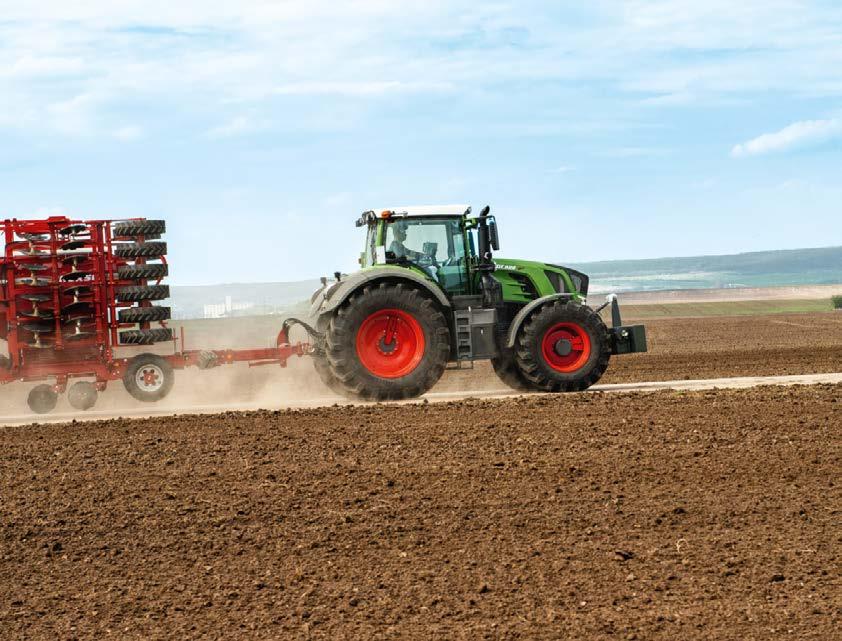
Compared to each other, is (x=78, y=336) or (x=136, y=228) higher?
(x=136, y=228)

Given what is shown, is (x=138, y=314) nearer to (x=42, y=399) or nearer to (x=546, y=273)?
(x=42, y=399)

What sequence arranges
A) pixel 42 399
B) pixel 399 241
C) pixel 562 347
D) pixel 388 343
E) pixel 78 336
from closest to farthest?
1. pixel 388 343
2. pixel 399 241
3. pixel 562 347
4. pixel 78 336
5. pixel 42 399

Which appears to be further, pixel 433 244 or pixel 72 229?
pixel 72 229

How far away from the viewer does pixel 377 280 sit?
1326cm

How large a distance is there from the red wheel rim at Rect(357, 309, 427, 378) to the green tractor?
1 cm

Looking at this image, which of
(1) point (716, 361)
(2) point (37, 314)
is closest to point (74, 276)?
(2) point (37, 314)

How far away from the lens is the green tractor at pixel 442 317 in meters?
13.2

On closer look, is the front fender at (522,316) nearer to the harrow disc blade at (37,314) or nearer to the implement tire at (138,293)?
the implement tire at (138,293)

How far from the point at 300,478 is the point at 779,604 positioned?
4282 mm

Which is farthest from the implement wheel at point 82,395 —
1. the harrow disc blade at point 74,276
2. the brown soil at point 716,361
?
the brown soil at point 716,361

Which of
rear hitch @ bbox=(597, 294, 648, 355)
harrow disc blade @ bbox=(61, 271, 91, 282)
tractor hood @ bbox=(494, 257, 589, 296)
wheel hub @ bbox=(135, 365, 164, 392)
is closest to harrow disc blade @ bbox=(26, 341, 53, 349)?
harrow disc blade @ bbox=(61, 271, 91, 282)

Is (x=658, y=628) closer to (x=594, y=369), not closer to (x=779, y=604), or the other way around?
(x=779, y=604)

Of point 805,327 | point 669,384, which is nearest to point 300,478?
point 669,384

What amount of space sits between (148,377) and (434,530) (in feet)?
26.9
